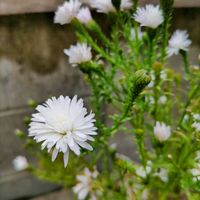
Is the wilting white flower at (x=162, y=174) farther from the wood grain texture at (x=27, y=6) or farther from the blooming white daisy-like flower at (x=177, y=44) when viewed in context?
the wood grain texture at (x=27, y=6)

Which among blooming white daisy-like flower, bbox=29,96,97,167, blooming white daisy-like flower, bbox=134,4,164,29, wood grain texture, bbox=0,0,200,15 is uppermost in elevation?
wood grain texture, bbox=0,0,200,15

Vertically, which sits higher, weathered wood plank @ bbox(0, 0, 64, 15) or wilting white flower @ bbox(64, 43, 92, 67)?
weathered wood plank @ bbox(0, 0, 64, 15)

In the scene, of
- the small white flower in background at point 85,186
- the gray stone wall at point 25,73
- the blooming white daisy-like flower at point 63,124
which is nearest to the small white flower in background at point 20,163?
the gray stone wall at point 25,73

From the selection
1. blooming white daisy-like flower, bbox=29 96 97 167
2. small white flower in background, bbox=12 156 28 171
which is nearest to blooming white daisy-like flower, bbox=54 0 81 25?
blooming white daisy-like flower, bbox=29 96 97 167

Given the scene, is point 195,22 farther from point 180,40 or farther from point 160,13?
point 160,13

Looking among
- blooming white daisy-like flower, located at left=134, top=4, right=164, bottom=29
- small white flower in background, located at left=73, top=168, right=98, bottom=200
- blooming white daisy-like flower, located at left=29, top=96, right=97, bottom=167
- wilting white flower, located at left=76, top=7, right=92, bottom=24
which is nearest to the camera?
blooming white daisy-like flower, located at left=29, top=96, right=97, bottom=167

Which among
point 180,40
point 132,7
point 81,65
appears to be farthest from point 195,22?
point 81,65

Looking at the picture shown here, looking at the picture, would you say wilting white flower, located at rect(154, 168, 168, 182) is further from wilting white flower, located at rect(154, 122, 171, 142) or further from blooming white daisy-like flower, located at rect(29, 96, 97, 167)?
blooming white daisy-like flower, located at rect(29, 96, 97, 167)

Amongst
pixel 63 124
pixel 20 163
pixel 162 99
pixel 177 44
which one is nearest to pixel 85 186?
pixel 20 163
